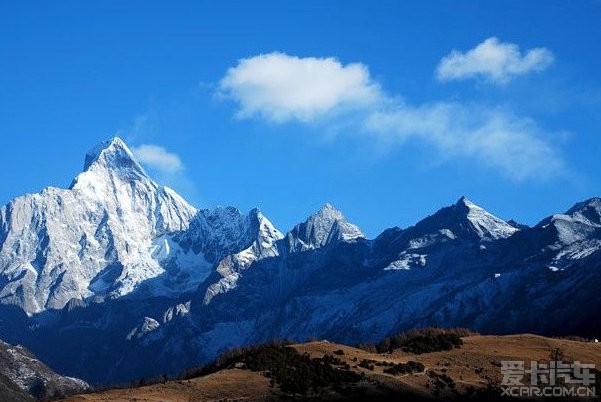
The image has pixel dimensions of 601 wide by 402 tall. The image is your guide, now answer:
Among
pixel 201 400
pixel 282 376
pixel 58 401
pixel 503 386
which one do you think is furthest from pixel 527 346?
pixel 58 401

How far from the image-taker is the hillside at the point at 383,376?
→ 370 feet

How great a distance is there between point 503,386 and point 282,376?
27.5m

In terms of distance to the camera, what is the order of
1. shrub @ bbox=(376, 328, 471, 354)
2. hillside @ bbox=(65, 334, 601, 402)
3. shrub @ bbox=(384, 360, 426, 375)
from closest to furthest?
1. hillside @ bbox=(65, 334, 601, 402)
2. shrub @ bbox=(384, 360, 426, 375)
3. shrub @ bbox=(376, 328, 471, 354)

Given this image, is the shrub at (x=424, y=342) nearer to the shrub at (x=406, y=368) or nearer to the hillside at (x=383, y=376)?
the hillside at (x=383, y=376)

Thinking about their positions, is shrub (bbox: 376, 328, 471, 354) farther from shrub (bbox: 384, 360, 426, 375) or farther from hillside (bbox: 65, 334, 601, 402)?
shrub (bbox: 384, 360, 426, 375)

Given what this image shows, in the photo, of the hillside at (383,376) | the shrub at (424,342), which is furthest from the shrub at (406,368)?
the shrub at (424,342)

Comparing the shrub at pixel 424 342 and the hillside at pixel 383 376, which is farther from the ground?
the shrub at pixel 424 342

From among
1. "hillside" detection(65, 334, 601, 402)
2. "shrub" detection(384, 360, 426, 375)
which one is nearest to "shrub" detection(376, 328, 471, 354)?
"hillside" detection(65, 334, 601, 402)

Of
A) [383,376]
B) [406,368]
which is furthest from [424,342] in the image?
[383,376]

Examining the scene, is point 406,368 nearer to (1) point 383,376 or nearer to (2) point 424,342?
(1) point 383,376

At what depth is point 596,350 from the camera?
147750 mm

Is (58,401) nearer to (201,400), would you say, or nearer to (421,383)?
(201,400)

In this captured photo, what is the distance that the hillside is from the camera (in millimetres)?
112875

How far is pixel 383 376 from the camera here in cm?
11981
